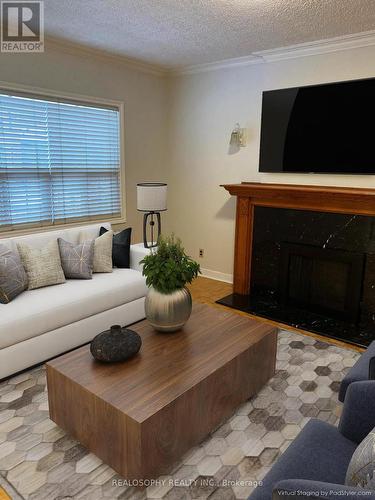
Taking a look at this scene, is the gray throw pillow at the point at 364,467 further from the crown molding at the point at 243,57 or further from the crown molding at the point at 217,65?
the crown molding at the point at 217,65

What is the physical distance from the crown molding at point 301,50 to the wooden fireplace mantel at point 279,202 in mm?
1242

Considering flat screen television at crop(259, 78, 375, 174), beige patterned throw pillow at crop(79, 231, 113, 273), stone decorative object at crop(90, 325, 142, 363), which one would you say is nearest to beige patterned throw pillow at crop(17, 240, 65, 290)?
beige patterned throw pillow at crop(79, 231, 113, 273)

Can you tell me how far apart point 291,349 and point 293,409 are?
78 centimetres

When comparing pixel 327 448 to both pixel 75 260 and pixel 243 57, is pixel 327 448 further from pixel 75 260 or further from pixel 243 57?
pixel 243 57

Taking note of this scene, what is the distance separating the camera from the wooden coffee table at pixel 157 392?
161cm

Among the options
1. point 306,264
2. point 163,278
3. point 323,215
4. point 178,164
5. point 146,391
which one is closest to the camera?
point 146,391

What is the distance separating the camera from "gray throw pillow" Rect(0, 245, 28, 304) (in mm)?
2627

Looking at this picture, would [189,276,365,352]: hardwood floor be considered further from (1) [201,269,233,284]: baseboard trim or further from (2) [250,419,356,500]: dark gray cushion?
(2) [250,419,356,500]: dark gray cushion

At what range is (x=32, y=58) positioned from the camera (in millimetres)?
3453

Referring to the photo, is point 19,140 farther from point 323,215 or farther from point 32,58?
point 323,215

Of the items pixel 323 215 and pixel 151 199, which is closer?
pixel 323 215

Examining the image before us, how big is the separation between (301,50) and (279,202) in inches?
57.0

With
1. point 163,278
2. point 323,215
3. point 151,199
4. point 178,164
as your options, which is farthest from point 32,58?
point 323,215

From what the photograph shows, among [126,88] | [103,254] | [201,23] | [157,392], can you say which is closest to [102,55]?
[126,88]
